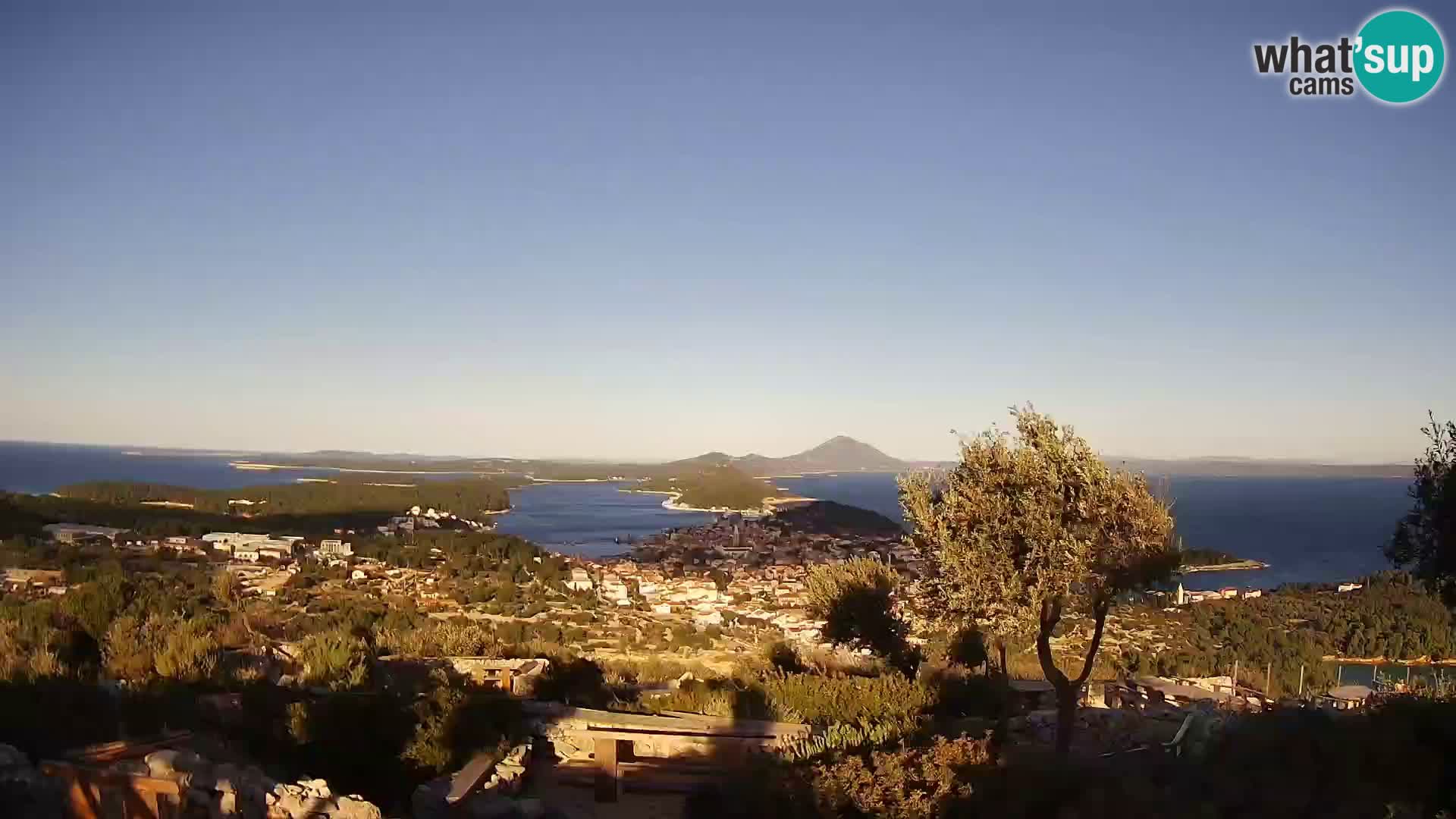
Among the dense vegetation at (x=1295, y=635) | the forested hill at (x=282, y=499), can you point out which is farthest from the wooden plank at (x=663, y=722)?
the forested hill at (x=282, y=499)

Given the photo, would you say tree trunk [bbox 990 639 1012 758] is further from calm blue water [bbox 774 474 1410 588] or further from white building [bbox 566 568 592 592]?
white building [bbox 566 568 592 592]

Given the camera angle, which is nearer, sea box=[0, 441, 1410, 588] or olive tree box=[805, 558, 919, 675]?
olive tree box=[805, 558, 919, 675]

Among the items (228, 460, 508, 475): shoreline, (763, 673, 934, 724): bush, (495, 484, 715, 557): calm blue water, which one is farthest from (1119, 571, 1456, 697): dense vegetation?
(228, 460, 508, 475): shoreline

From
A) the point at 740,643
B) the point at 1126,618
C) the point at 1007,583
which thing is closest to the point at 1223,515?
the point at 1126,618

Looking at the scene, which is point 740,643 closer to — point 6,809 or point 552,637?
point 552,637

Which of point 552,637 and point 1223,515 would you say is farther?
point 1223,515
